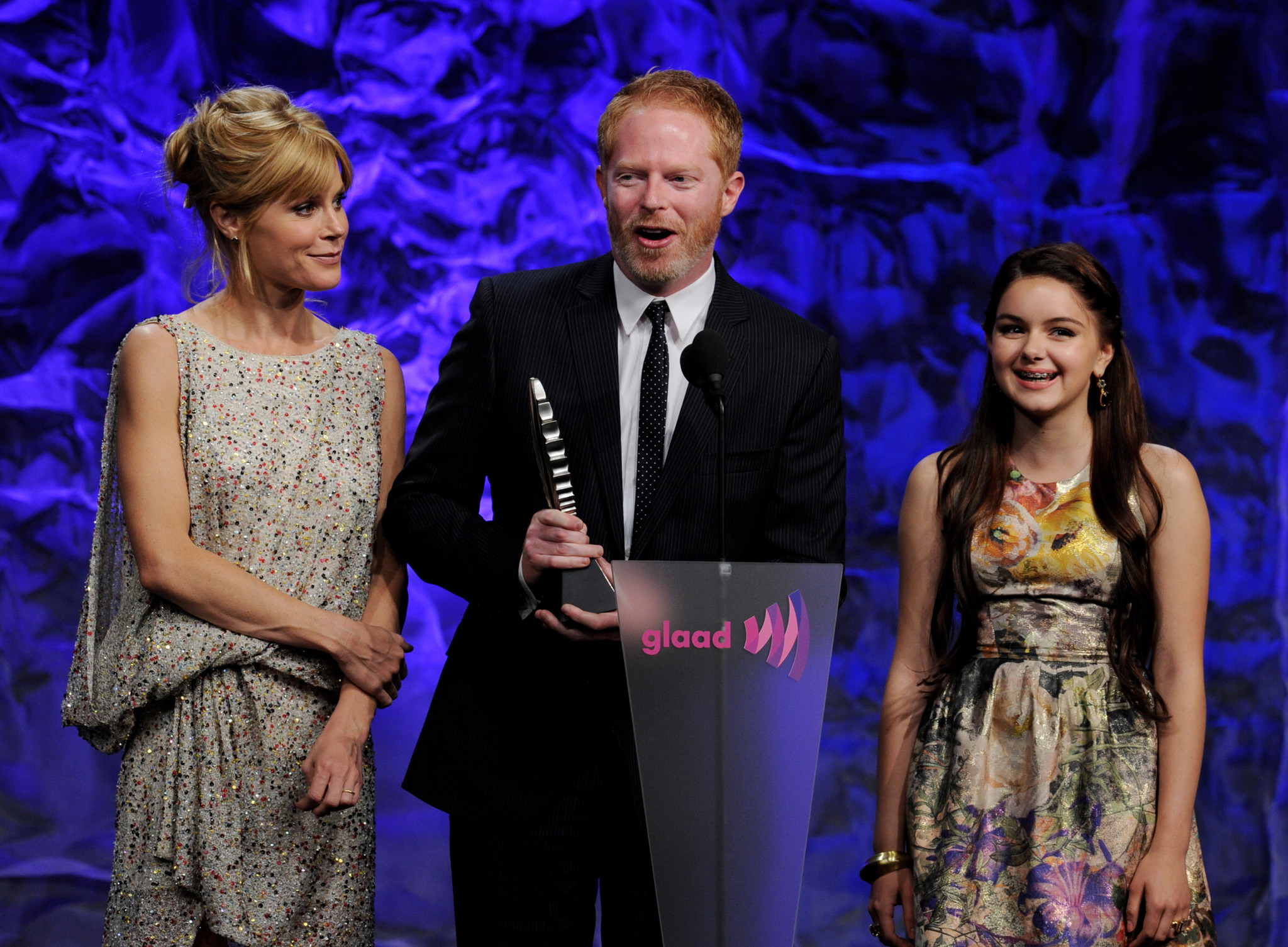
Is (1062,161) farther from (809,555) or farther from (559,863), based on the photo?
(559,863)

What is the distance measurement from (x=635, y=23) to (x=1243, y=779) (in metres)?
2.87

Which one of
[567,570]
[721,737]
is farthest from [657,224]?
[721,737]

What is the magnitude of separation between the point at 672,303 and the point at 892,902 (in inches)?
38.0

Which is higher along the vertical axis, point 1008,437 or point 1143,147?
point 1143,147

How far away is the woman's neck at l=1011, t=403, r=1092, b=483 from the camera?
190 centimetres

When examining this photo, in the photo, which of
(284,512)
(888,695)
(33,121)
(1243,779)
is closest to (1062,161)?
(1243,779)

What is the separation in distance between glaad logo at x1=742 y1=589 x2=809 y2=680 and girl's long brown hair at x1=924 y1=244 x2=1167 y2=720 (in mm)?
641

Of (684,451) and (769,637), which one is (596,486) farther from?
(769,637)

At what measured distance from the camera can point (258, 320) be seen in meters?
1.94

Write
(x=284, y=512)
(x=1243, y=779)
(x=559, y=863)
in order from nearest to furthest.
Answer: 1. (x=559, y=863)
2. (x=284, y=512)
3. (x=1243, y=779)

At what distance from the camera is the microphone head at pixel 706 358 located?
135 cm

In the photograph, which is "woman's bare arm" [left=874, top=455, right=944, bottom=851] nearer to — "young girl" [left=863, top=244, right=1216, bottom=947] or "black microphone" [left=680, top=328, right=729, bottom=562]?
"young girl" [left=863, top=244, right=1216, bottom=947]

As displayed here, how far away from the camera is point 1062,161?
3725mm

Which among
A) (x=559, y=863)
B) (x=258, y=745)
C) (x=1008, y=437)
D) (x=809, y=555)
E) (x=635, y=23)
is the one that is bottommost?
(x=559, y=863)
